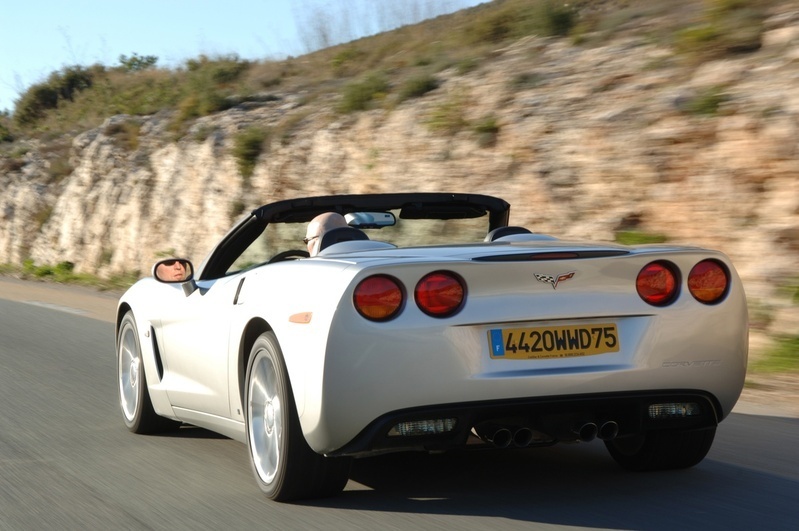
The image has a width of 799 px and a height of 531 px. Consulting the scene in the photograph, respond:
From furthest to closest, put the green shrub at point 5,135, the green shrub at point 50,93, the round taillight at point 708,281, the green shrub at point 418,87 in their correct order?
the green shrub at point 50,93
the green shrub at point 5,135
the green shrub at point 418,87
the round taillight at point 708,281

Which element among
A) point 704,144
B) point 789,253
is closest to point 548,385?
point 789,253

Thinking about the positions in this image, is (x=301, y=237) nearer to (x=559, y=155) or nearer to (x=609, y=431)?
(x=609, y=431)

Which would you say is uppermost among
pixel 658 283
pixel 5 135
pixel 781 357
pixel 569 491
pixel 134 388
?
pixel 5 135

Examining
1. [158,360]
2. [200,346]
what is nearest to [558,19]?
[158,360]

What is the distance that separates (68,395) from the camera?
809 cm

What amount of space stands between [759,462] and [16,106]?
3866 cm

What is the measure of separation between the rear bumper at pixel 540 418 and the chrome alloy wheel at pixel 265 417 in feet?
1.35

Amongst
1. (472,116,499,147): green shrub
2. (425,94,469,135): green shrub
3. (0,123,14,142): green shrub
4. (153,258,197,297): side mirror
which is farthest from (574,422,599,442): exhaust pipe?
(0,123,14,142): green shrub

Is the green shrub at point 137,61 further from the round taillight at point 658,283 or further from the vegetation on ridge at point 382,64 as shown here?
the round taillight at point 658,283

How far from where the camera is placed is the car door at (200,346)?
17.1 ft

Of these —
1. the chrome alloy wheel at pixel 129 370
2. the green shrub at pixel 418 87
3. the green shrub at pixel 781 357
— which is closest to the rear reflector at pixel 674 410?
the chrome alloy wheel at pixel 129 370

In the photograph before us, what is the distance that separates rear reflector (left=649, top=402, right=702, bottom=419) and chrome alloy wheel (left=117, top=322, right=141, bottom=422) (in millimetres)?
3134

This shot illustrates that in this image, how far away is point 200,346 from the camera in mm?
5477

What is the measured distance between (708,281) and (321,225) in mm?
1769
